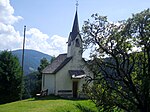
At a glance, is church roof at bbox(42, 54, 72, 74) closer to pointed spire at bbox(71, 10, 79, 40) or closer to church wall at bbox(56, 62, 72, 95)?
church wall at bbox(56, 62, 72, 95)

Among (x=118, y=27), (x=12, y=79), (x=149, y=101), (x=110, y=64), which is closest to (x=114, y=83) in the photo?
(x=110, y=64)

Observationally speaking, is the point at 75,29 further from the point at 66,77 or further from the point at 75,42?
the point at 66,77

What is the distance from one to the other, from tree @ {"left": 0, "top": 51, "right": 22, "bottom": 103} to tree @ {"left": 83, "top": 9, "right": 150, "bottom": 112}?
996 inches

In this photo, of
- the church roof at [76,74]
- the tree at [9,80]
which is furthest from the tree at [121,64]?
the tree at [9,80]

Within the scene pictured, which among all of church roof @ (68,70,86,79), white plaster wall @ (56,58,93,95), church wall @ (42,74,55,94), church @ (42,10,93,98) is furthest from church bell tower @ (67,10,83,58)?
church wall @ (42,74,55,94)

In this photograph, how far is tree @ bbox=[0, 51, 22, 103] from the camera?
1697 inches

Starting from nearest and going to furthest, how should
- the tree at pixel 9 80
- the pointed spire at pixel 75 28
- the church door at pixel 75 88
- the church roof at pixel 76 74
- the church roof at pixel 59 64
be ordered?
the church roof at pixel 76 74 → the church door at pixel 75 88 → the church roof at pixel 59 64 → the pointed spire at pixel 75 28 → the tree at pixel 9 80

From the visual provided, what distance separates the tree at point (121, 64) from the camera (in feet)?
59.4

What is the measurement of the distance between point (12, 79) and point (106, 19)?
91.1 ft

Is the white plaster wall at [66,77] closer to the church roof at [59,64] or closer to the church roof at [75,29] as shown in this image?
the church roof at [59,64]

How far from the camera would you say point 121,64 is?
19703mm

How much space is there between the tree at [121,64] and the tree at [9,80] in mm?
25292

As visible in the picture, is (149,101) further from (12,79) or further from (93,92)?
(12,79)

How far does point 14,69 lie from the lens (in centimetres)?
4425
